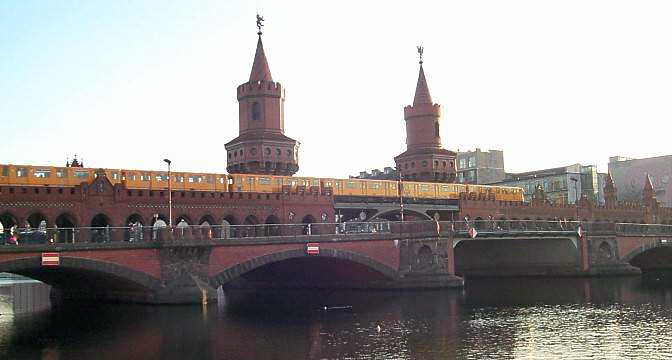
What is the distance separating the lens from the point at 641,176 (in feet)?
512

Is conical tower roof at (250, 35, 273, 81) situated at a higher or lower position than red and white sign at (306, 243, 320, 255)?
higher

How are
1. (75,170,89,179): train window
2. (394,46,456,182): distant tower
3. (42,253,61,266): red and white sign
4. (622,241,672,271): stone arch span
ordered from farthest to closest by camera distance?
(394,46,456,182): distant tower < (622,241,672,271): stone arch span < (75,170,89,179): train window < (42,253,61,266): red and white sign

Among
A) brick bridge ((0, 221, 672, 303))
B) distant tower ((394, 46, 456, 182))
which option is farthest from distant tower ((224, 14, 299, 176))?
distant tower ((394, 46, 456, 182))

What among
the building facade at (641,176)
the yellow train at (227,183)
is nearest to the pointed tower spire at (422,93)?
the yellow train at (227,183)

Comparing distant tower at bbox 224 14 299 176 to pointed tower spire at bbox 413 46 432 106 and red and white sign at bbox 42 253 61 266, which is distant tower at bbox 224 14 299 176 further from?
red and white sign at bbox 42 253 61 266

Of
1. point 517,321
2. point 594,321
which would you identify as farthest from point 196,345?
point 594,321

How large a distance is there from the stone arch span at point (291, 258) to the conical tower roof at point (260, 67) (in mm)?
34918

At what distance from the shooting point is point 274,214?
2894 inches

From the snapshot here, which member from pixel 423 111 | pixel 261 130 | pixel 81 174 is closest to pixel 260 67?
pixel 261 130

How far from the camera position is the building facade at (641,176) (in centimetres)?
14775

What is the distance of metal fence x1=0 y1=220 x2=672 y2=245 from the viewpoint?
46594mm

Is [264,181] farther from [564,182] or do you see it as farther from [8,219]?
[564,182]

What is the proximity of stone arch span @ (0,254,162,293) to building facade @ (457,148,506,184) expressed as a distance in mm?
120089

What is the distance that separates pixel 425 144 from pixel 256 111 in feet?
96.2
